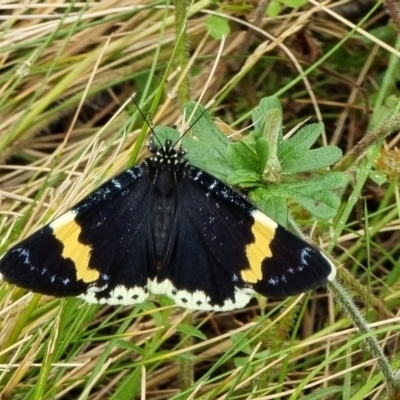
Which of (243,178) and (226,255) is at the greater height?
(243,178)

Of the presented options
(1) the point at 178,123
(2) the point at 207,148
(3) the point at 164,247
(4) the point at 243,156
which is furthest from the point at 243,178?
(1) the point at 178,123

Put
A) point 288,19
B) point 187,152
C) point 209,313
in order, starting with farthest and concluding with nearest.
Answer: point 288,19 → point 209,313 → point 187,152

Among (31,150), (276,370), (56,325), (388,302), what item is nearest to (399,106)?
(388,302)

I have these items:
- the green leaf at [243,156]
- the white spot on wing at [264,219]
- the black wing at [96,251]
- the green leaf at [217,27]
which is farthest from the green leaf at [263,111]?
the green leaf at [217,27]

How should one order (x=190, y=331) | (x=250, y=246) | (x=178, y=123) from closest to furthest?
1. (x=250, y=246)
2. (x=190, y=331)
3. (x=178, y=123)

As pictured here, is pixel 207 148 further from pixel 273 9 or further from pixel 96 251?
pixel 273 9

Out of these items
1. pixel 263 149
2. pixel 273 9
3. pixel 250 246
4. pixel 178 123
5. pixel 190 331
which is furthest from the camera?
pixel 273 9

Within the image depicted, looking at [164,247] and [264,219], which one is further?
[164,247]

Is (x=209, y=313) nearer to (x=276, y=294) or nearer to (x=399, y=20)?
(x=276, y=294)
